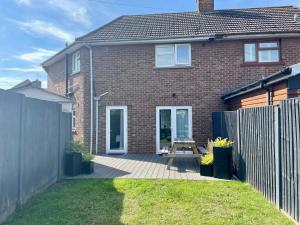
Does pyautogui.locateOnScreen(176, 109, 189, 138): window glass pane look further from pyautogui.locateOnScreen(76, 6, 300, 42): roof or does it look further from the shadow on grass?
the shadow on grass

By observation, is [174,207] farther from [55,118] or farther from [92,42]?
[92,42]

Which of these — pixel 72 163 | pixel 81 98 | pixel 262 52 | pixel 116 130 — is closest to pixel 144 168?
pixel 72 163

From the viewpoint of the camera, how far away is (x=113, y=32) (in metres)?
14.1

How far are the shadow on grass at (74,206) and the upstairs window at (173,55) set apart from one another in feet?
25.0

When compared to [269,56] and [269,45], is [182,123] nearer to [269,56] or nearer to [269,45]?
[269,56]

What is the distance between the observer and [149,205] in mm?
5492

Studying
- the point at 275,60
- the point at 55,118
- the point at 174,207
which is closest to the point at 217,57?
the point at 275,60

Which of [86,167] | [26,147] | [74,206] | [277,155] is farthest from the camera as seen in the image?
[86,167]

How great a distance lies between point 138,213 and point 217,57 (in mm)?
9700

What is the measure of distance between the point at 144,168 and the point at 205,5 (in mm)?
10747

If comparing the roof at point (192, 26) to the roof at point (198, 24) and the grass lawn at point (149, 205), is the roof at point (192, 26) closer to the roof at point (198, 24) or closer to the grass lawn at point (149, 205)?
the roof at point (198, 24)

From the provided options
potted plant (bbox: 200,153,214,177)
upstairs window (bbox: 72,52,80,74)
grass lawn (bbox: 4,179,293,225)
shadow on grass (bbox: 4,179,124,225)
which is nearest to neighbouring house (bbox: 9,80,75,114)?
upstairs window (bbox: 72,52,80,74)

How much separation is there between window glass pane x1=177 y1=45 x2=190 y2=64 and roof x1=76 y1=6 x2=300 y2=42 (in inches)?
22.5

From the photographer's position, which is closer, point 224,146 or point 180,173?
point 224,146
